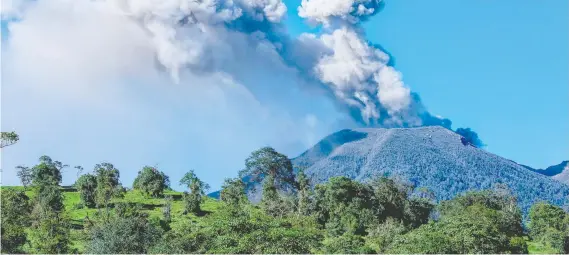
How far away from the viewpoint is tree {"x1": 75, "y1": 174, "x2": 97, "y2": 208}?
85.0 meters

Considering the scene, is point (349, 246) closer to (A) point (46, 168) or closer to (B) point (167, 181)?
(B) point (167, 181)

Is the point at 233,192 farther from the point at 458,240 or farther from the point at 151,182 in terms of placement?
the point at 458,240

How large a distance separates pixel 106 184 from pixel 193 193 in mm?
11306

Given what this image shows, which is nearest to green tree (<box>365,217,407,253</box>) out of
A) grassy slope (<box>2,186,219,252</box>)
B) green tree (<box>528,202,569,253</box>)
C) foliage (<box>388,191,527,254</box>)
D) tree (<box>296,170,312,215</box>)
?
tree (<box>296,170,312,215</box>)

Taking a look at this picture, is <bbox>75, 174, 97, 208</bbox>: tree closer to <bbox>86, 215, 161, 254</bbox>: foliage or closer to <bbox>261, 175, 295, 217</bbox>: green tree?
<bbox>261, 175, 295, 217</bbox>: green tree

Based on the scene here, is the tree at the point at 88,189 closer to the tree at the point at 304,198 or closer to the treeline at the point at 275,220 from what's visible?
the treeline at the point at 275,220

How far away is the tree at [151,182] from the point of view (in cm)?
9193

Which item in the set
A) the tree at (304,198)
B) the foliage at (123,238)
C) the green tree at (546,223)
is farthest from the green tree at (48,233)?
the green tree at (546,223)

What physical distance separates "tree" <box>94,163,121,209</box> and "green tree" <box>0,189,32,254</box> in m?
8.24

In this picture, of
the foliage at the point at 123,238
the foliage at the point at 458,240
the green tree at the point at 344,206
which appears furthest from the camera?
the green tree at the point at 344,206

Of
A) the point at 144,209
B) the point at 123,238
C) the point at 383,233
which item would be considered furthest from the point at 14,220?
the point at 383,233

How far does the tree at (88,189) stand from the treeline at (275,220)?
0.13 metres

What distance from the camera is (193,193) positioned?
276 feet

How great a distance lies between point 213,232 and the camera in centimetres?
4162
